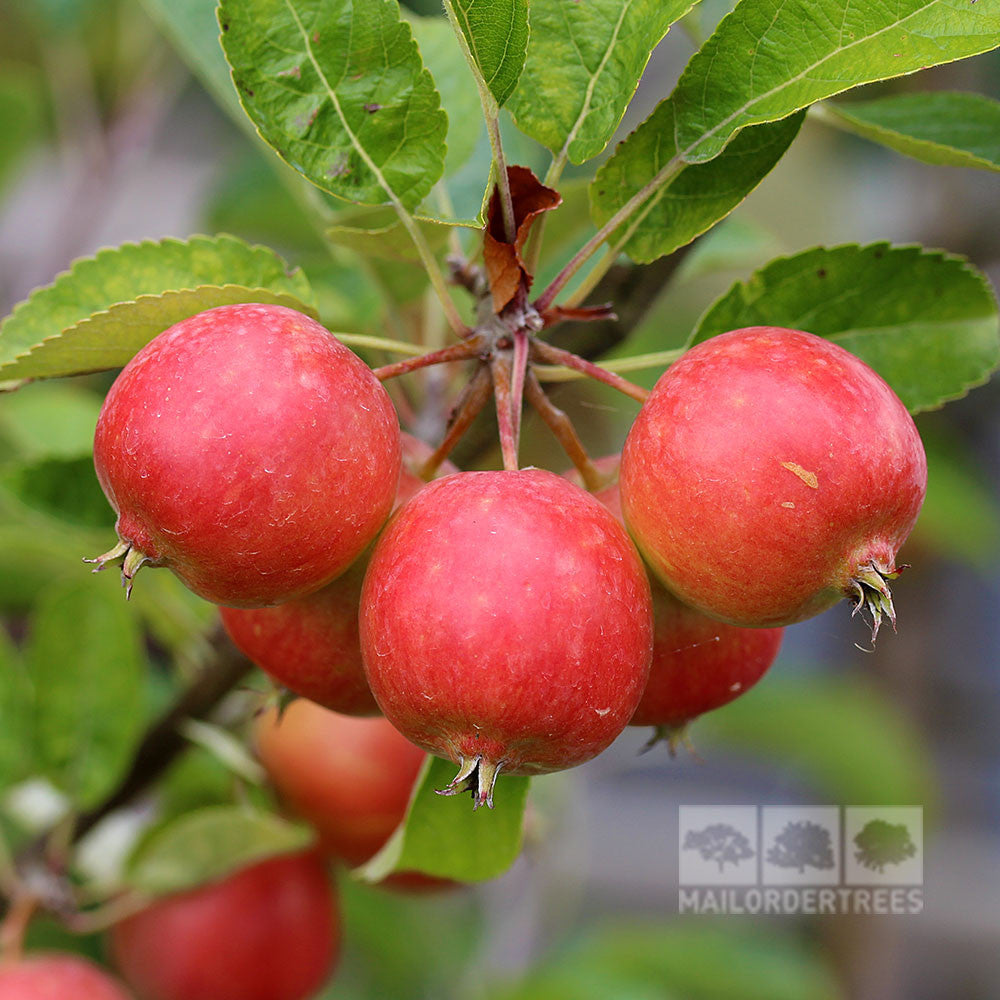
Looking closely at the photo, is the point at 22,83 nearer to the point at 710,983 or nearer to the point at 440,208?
the point at 440,208

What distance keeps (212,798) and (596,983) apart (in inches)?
29.9

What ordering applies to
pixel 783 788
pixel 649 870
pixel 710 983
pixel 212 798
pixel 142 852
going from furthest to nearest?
pixel 649 870 → pixel 783 788 → pixel 710 983 → pixel 212 798 → pixel 142 852

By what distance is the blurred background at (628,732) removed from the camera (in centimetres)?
154

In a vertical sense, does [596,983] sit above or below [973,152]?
below

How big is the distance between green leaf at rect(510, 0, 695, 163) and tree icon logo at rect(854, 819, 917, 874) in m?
0.95

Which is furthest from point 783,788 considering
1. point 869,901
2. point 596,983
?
point 869,901

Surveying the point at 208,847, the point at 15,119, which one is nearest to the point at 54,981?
the point at 208,847

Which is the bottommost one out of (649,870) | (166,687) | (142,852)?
(649,870)

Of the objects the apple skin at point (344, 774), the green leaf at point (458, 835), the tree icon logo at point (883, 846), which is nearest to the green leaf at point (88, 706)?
the apple skin at point (344, 774)

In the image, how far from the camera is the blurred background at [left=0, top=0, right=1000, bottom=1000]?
1541 millimetres

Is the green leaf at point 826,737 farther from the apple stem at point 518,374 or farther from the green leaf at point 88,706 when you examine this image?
the apple stem at point 518,374

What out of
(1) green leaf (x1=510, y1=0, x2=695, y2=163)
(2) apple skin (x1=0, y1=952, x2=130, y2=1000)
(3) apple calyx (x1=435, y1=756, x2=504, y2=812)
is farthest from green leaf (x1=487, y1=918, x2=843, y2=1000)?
(1) green leaf (x1=510, y1=0, x2=695, y2=163)

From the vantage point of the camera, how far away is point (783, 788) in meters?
3.35

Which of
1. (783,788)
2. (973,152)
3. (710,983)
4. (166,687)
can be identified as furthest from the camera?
(783,788)
